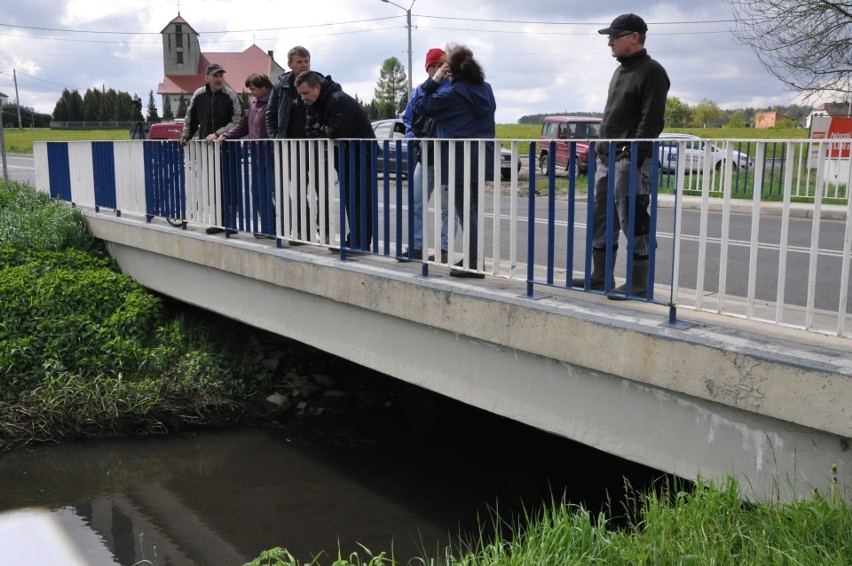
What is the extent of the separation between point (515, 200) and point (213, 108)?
479cm

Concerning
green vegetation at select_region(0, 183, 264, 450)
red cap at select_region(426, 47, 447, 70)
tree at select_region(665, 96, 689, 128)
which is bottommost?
green vegetation at select_region(0, 183, 264, 450)

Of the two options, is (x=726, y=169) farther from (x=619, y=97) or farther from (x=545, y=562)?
(x=545, y=562)

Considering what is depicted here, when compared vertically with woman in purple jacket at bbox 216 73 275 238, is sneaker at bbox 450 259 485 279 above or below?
below

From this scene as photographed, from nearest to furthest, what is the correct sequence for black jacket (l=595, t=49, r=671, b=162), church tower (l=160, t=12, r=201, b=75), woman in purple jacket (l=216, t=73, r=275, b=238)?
black jacket (l=595, t=49, r=671, b=162) → woman in purple jacket (l=216, t=73, r=275, b=238) → church tower (l=160, t=12, r=201, b=75)

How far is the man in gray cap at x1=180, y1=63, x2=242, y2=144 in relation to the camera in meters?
9.02

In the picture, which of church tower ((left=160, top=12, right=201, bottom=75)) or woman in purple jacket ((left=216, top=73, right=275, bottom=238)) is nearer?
woman in purple jacket ((left=216, top=73, right=275, bottom=238))

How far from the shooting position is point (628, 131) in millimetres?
5285

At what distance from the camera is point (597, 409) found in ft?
14.9

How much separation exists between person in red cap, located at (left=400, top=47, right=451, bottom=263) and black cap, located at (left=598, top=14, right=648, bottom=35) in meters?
1.32

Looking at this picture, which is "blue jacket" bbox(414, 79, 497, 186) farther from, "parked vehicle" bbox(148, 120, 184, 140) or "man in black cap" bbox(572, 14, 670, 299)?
"parked vehicle" bbox(148, 120, 184, 140)

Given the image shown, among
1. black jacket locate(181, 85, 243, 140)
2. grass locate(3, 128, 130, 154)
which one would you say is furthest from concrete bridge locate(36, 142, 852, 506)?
grass locate(3, 128, 130, 154)

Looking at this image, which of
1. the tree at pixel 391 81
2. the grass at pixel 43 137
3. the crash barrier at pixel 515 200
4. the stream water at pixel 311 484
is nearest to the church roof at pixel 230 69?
the tree at pixel 391 81

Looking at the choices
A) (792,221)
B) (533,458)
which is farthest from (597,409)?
(792,221)

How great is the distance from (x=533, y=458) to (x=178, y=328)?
4154 millimetres
